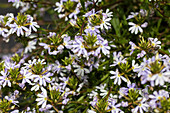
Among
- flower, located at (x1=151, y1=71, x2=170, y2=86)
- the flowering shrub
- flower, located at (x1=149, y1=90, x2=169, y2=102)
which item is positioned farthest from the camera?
the flowering shrub

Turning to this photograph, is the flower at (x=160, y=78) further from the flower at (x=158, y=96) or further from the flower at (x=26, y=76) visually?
the flower at (x=26, y=76)

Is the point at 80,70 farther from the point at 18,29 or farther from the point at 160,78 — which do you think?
the point at 160,78

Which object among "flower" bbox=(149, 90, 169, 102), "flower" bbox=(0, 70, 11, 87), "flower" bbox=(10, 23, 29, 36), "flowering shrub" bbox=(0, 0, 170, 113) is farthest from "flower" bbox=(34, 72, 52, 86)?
"flower" bbox=(149, 90, 169, 102)

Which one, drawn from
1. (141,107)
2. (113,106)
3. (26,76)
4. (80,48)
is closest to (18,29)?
(26,76)

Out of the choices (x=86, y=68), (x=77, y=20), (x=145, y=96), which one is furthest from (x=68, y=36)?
(x=145, y=96)

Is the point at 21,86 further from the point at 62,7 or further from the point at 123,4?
the point at 123,4

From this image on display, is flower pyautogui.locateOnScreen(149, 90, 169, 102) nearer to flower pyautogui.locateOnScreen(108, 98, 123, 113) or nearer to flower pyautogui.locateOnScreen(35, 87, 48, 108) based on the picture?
flower pyautogui.locateOnScreen(108, 98, 123, 113)

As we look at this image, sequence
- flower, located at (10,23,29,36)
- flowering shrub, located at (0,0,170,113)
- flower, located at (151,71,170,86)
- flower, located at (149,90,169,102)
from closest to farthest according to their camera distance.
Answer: flower, located at (151,71,170,86)
flower, located at (149,90,169,102)
flowering shrub, located at (0,0,170,113)
flower, located at (10,23,29,36)

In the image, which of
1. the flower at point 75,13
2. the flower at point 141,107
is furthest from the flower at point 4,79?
the flower at point 141,107

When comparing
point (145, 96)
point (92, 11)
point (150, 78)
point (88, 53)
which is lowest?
point (145, 96)
